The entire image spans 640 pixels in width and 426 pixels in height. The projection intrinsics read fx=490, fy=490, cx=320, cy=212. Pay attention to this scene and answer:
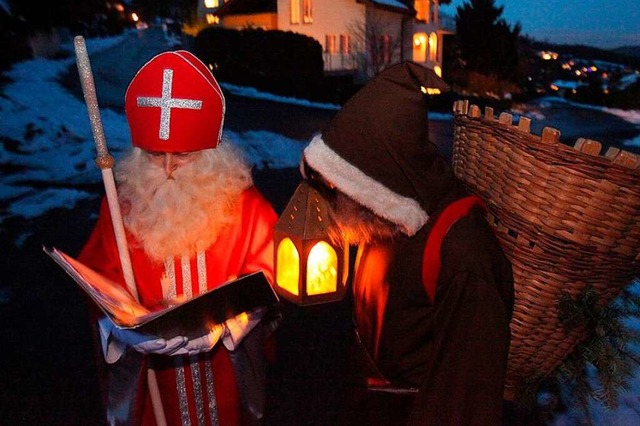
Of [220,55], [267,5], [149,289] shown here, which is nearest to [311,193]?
[149,289]

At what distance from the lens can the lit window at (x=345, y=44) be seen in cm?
2523

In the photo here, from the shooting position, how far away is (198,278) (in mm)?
2447

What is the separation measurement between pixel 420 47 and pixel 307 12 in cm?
957

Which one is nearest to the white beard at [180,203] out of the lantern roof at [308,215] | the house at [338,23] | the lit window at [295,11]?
the lantern roof at [308,215]

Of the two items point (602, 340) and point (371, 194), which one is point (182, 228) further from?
point (602, 340)

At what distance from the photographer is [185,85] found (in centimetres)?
227

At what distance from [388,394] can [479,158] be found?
1.11 m

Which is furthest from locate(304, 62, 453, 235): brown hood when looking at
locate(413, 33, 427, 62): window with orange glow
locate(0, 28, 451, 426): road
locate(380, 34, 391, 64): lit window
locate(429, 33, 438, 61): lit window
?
locate(429, 33, 438, 61): lit window

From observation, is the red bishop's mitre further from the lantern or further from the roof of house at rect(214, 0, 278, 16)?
the roof of house at rect(214, 0, 278, 16)

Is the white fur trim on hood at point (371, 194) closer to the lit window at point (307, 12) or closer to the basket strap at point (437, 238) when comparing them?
the basket strap at point (437, 238)

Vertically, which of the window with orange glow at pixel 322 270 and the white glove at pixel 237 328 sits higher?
the window with orange glow at pixel 322 270

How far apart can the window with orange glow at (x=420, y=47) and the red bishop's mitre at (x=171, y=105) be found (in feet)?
99.2

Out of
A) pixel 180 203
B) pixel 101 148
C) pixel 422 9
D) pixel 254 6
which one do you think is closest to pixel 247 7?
pixel 254 6

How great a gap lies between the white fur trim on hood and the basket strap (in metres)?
0.06
